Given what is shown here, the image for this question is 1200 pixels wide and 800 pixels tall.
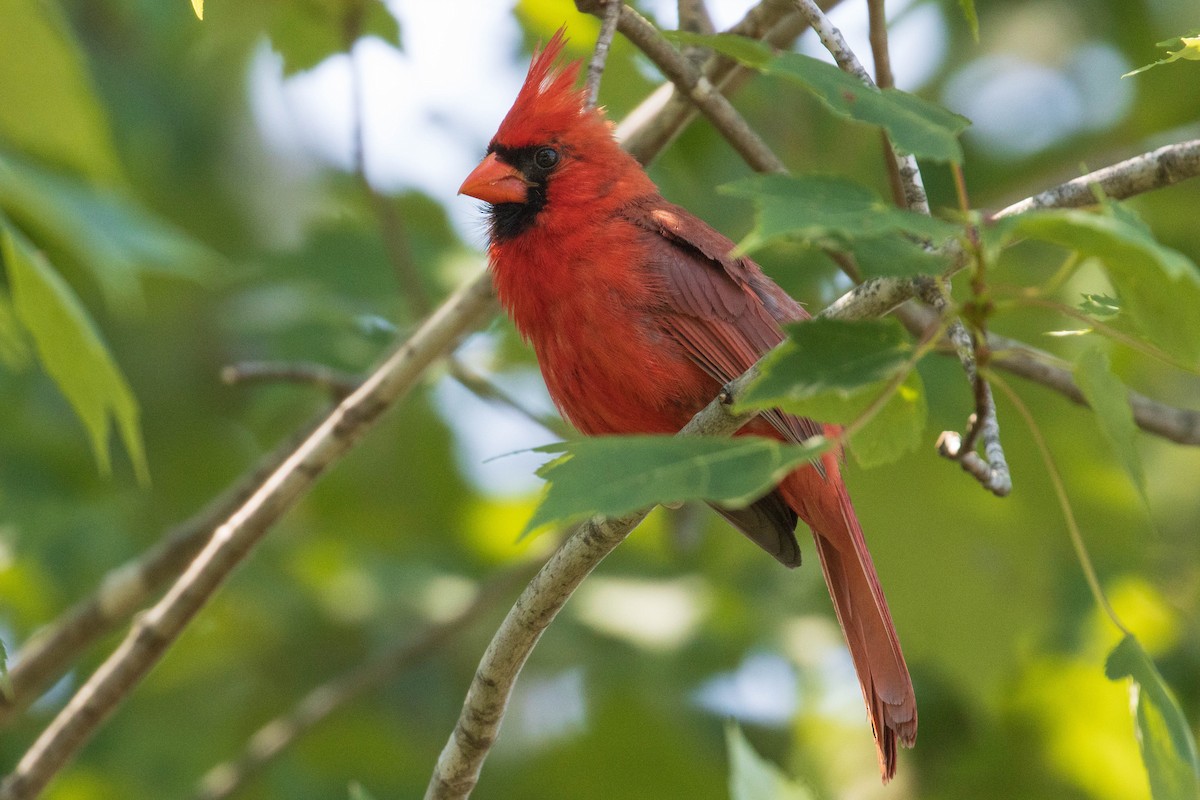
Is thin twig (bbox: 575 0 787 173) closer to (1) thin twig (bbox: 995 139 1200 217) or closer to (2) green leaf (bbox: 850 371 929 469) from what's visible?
(1) thin twig (bbox: 995 139 1200 217)

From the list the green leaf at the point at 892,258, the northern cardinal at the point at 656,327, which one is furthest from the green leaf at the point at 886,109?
the northern cardinal at the point at 656,327

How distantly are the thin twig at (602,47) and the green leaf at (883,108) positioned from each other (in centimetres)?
87

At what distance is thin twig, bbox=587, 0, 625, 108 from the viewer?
94.0 inches

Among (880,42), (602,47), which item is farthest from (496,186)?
(880,42)

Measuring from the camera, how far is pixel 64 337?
2.08 m

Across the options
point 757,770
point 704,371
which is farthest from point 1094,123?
point 757,770

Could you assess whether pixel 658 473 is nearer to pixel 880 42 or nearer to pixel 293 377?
pixel 880 42

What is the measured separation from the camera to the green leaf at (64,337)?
6.39 feet

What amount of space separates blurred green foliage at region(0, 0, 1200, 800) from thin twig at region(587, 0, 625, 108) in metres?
1.09

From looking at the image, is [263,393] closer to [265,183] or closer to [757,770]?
[757,770]

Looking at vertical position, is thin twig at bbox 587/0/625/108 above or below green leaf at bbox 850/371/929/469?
above

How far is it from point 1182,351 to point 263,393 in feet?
9.30

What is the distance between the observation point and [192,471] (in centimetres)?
501

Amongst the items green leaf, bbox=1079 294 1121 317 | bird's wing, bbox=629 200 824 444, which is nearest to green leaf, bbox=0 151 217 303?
bird's wing, bbox=629 200 824 444
